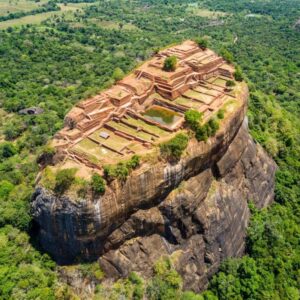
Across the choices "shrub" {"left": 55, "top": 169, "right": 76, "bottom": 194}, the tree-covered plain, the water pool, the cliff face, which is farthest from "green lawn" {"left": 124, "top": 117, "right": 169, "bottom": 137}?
the tree-covered plain

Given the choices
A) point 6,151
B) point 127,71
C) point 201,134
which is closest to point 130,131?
point 201,134

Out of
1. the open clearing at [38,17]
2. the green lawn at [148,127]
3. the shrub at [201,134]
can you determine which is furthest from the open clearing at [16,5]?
the shrub at [201,134]

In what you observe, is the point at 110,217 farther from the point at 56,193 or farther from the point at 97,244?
the point at 56,193

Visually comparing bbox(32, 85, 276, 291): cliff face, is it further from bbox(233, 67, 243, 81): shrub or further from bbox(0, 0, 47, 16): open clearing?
bbox(0, 0, 47, 16): open clearing

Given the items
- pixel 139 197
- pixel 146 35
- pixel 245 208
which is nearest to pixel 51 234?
pixel 139 197

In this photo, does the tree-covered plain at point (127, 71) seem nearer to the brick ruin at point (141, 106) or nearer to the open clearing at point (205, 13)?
the open clearing at point (205, 13)
